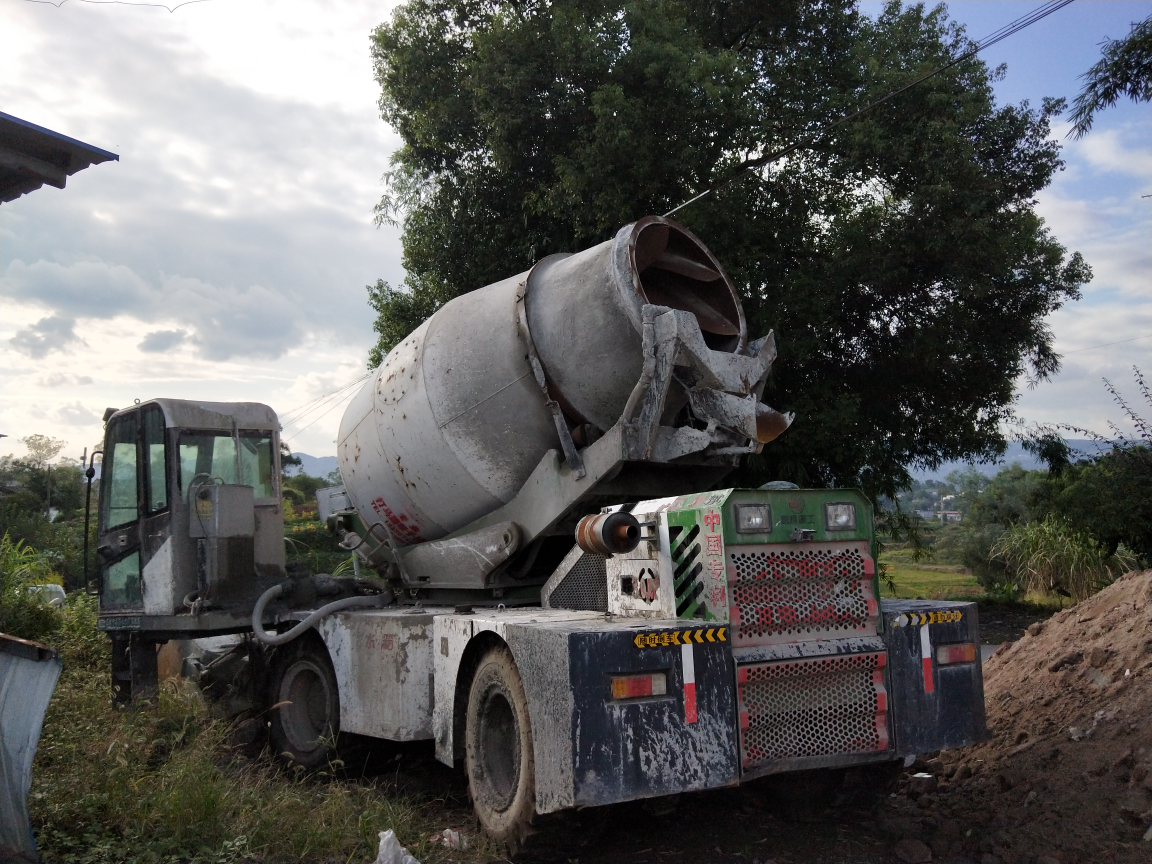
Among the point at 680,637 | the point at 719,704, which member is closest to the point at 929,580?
the point at 719,704

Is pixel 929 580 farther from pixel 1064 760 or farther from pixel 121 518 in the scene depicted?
pixel 121 518

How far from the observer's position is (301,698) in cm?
741

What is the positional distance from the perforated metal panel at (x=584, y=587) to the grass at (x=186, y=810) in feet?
4.42

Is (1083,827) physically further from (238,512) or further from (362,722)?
(238,512)

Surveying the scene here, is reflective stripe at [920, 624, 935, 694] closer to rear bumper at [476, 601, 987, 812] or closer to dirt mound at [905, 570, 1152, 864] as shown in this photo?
rear bumper at [476, 601, 987, 812]

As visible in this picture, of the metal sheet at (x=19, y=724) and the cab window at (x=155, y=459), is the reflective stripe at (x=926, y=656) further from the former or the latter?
the cab window at (x=155, y=459)

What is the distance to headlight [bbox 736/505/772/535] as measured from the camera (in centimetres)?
460

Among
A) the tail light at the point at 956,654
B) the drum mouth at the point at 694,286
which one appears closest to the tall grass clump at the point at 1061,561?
the drum mouth at the point at 694,286

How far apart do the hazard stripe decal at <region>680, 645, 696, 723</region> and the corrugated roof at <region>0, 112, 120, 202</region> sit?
3960 mm

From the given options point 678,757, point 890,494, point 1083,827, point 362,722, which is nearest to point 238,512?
point 362,722

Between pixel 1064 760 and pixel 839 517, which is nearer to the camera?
pixel 839 517

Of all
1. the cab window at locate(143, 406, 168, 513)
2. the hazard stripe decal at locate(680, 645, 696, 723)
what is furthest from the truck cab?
the hazard stripe decal at locate(680, 645, 696, 723)

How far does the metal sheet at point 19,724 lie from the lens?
4184 millimetres

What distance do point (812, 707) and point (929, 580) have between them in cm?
2015
